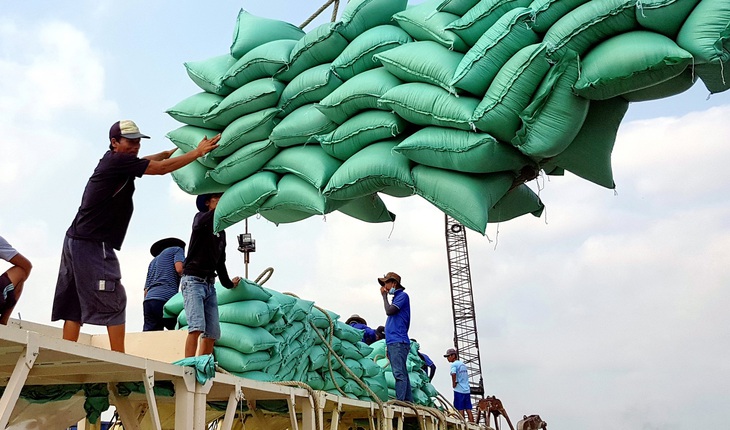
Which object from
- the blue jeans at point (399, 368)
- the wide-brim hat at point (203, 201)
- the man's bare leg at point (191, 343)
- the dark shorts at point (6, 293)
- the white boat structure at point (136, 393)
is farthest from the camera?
the blue jeans at point (399, 368)

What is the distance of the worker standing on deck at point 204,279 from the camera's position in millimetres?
3936

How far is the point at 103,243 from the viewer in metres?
3.34

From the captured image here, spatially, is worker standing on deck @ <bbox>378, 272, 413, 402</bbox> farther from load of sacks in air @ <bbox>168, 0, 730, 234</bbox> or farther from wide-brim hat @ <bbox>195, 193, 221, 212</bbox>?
wide-brim hat @ <bbox>195, 193, 221, 212</bbox>

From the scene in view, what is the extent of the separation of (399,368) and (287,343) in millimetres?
1346

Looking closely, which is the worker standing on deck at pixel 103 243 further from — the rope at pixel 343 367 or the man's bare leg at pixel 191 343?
the rope at pixel 343 367

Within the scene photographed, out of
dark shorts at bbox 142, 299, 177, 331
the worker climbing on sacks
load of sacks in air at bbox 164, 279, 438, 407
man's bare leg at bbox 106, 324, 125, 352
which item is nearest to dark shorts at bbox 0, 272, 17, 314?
man's bare leg at bbox 106, 324, 125, 352

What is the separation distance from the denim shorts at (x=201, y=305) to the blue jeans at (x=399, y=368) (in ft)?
6.23

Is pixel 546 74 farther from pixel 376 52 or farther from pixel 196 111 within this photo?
pixel 196 111

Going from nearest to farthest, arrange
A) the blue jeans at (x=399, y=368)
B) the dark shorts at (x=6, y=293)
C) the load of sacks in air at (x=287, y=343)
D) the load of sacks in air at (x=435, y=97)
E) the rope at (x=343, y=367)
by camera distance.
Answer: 1. the load of sacks in air at (x=435, y=97)
2. the dark shorts at (x=6, y=293)
3. the load of sacks in air at (x=287, y=343)
4. the rope at (x=343, y=367)
5. the blue jeans at (x=399, y=368)

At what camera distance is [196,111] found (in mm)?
4125

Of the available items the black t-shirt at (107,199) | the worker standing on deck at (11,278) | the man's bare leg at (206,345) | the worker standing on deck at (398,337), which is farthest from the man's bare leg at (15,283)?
the worker standing on deck at (398,337)

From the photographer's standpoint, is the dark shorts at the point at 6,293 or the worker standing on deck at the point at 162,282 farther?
the worker standing on deck at the point at 162,282

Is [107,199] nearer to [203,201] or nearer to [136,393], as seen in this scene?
[136,393]

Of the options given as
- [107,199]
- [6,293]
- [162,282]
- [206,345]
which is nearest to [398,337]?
[162,282]
